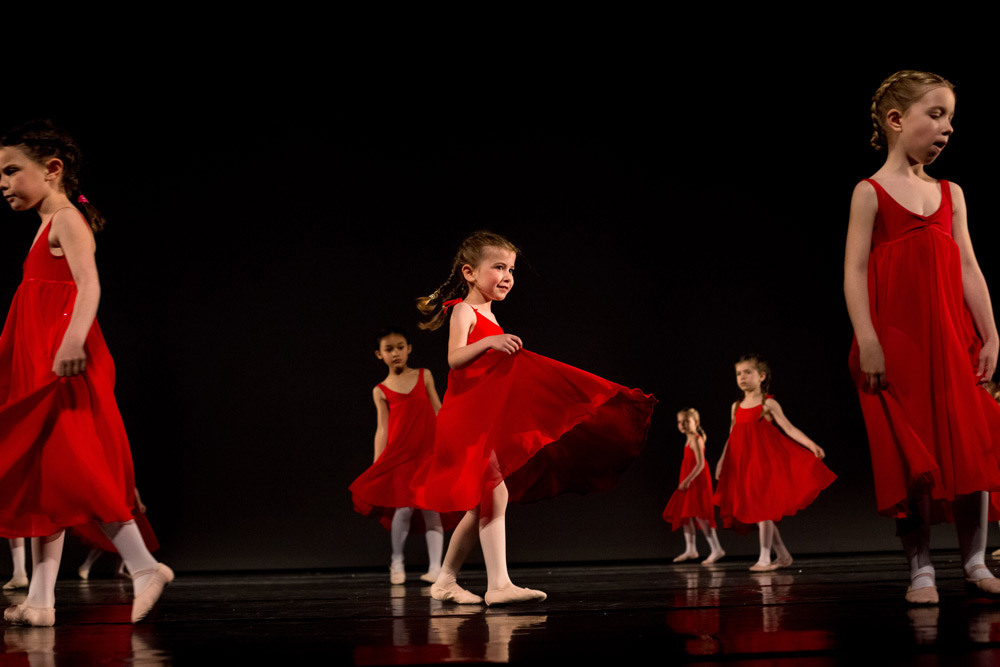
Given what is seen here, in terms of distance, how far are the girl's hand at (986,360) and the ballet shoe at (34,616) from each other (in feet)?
8.49

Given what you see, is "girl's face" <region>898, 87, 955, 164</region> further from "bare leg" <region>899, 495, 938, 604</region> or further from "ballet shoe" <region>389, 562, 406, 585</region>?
"ballet shoe" <region>389, 562, 406, 585</region>

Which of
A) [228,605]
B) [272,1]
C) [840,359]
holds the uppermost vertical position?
[272,1]

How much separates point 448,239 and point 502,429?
381 centimetres

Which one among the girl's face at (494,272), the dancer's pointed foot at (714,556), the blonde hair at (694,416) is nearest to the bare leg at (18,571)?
the girl's face at (494,272)

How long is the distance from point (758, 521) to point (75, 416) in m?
4.08

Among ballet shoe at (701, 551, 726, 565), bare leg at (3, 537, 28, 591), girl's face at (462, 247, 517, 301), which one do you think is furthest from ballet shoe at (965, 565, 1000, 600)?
bare leg at (3, 537, 28, 591)

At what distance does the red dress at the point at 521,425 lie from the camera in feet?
9.14

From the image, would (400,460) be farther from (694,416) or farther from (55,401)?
(694,416)

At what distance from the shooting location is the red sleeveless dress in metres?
4.12

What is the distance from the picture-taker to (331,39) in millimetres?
6426

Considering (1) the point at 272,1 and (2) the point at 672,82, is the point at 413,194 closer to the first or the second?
(1) the point at 272,1

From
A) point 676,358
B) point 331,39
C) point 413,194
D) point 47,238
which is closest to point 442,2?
point 331,39

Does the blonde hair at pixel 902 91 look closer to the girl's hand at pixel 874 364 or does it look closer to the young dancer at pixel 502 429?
the girl's hand at pixel 874 364

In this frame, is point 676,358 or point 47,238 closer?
point 47,238
